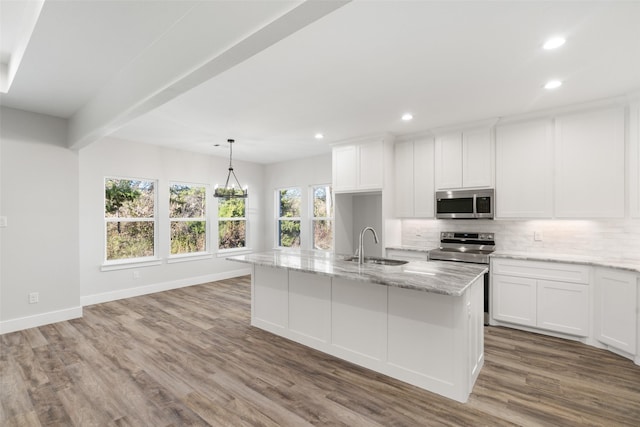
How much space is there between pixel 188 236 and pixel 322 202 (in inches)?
111

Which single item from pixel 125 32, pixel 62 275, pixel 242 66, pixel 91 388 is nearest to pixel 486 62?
pixel 242 66

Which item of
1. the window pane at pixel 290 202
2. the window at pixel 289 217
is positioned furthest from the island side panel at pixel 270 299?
the window pane at pixel 290 202

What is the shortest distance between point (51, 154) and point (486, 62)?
5129mm

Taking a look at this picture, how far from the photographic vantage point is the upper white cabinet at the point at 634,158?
3.16m

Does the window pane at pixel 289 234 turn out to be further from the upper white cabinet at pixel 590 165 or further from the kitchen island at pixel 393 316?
the upper white cabinet at pixel 590 165

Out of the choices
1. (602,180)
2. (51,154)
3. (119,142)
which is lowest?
(602,180)

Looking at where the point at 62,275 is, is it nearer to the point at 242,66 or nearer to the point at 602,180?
the point at 242,66

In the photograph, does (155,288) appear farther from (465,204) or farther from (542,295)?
(542,295)

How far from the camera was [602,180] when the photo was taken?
3.42 meters

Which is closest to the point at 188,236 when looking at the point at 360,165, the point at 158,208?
the point at 158,208

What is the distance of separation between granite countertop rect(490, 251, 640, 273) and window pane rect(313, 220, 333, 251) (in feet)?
10.6

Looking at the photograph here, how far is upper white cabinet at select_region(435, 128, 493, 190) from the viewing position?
4.13 meters

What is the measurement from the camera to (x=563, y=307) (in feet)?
11.2

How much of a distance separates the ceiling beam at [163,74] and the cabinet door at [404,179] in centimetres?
347
